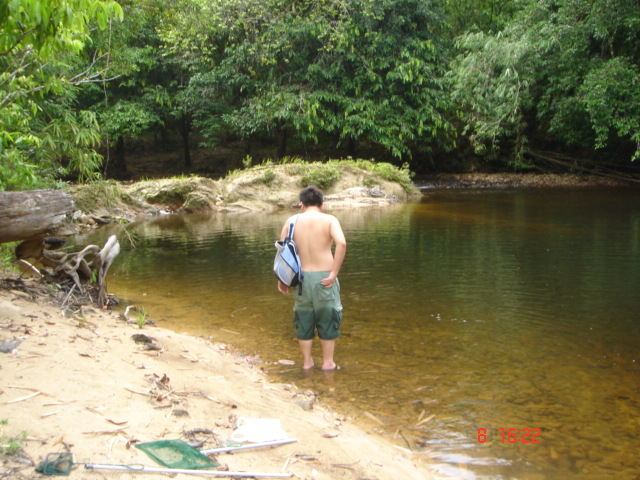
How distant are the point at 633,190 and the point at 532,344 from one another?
1961cm

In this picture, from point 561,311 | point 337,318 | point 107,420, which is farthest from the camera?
point 561,311

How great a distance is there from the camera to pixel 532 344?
612 centimetres

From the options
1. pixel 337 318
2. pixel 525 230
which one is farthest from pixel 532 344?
pixel 525 230

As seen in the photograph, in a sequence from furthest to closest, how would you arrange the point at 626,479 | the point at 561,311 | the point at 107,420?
the point at 561,311 → the point at 626,479 → the point at 107,420

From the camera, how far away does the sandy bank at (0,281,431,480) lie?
3.05 meters

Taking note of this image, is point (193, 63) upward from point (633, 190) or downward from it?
upward

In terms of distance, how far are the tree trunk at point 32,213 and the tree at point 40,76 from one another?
0.67m

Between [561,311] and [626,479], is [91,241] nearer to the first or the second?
[561,311]

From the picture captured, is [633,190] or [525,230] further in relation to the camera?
[633,190]

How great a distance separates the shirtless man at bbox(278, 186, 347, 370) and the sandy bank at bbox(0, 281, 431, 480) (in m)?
0.64

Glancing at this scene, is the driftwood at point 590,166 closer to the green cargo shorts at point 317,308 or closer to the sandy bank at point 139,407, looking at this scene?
the green cargo shorts at point 317,308
